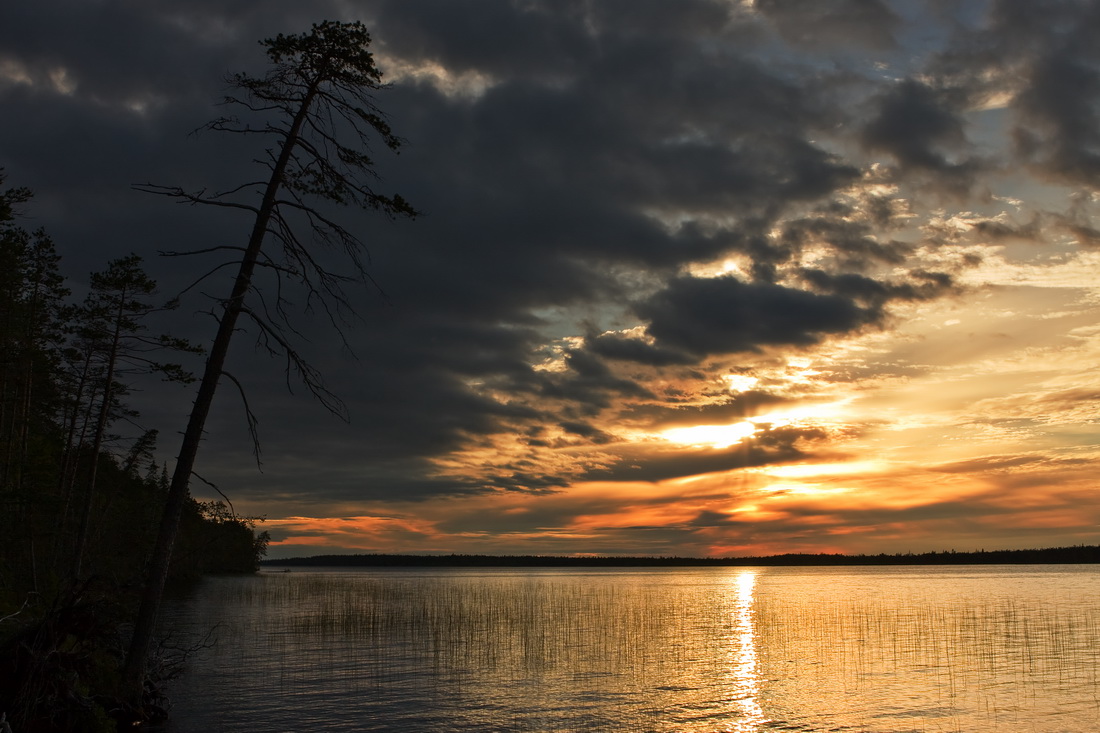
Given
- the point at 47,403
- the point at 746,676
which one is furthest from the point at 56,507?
the point at 746,676

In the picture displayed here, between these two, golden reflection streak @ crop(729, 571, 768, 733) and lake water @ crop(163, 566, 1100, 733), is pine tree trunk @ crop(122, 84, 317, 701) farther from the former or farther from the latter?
golden reflection streak @ crop(729, 571, 768, 733)

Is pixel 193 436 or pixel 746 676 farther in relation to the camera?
pixel 746 676

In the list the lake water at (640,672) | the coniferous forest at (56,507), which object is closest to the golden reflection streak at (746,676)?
the lake water at (640,672)

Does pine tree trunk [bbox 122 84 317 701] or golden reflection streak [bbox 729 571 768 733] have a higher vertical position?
pine tree trunk [bbox 122 84 317 701]

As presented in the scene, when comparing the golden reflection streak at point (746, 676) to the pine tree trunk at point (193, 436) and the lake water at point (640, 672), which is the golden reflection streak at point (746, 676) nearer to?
the lake water at point (640, 672)

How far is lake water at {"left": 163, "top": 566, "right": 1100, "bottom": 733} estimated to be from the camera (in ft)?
70.3

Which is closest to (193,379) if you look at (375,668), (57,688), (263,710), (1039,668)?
(375,668)

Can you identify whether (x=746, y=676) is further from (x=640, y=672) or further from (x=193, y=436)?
(x=193, y=436)

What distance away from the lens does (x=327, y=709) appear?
2264 cm

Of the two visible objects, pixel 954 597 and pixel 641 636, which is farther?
pixel 954 597

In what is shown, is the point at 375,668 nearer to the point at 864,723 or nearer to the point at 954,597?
the point at 864,723

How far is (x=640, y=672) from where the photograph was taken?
97.5ft

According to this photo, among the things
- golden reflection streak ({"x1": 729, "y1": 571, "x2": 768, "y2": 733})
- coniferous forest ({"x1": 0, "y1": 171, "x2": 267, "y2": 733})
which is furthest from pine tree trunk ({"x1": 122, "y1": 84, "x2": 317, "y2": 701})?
golden reflection streak ({"x1": 729, "y1": 571, "x2": 768, "y2": 733})

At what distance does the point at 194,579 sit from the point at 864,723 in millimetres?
119316
